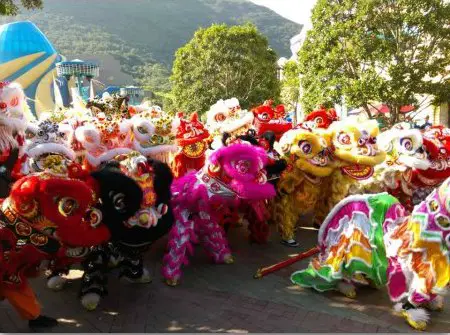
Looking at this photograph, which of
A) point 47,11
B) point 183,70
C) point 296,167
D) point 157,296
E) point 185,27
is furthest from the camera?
point 185,27

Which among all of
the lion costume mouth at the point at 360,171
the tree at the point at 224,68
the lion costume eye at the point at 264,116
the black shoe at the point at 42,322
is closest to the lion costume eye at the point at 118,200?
the black shoe at the point at 42,322

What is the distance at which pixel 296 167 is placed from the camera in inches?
226

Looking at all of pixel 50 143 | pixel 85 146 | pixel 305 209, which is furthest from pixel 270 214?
pixel 50 143

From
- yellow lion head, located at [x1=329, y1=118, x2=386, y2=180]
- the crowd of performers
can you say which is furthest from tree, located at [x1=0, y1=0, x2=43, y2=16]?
yellow lion head, located at [x1=329, y1=118, x2=386, y2=180]

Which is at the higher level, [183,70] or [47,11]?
[47,11]

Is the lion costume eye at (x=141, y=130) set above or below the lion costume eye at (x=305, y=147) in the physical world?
above

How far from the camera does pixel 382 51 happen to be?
12.8m

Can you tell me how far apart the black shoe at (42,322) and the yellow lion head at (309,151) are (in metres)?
3.35

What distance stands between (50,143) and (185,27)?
95.6m

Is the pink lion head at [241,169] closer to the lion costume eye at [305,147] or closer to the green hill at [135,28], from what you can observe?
the lion costume eye at [305,147]

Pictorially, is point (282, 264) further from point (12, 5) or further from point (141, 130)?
point (12, 5)

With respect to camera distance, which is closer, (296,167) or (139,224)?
(139,224)

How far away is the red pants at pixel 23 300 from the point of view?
3439mm

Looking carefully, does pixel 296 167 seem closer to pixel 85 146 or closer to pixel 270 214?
pixel 270 214
